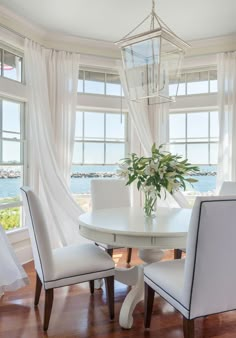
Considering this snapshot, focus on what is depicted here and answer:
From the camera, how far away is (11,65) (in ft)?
11.7

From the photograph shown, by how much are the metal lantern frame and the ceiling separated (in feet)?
3.05

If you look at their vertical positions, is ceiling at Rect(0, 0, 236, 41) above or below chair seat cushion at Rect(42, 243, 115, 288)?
above

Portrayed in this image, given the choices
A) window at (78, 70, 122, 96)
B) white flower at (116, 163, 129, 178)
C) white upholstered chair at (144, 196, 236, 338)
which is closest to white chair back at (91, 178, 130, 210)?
white flower at (116, 163, 129, 178)

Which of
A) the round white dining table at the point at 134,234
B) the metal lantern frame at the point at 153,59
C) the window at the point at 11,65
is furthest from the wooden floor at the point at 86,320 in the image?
the window at the point at 11,65

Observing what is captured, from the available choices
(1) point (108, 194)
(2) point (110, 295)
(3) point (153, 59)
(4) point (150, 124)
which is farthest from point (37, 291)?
(4) point (150, 124)

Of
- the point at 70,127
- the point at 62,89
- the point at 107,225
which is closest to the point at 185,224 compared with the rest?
the point at 107,225

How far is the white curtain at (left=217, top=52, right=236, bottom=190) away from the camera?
396 centimetres

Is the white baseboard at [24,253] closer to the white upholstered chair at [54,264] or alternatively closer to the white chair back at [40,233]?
the white upholstered chair at [54,264]

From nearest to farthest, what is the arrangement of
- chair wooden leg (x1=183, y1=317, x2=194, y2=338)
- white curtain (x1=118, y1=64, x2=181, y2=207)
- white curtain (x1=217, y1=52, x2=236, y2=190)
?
chair wooden leg (x1=183, y1=317, x2=194, y2=338) < white curtain (x1=217, y1=52, x2=236, y2=190) < white curtain (x1=118, y1=64, x2=181, y2=207)

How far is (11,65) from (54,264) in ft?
8.22

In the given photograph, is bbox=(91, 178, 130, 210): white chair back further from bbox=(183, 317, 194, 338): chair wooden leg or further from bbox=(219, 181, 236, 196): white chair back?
bbox=(183, 317, 194, 338): chair wooden leg

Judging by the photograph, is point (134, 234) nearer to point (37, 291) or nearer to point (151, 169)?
point (151, 169)

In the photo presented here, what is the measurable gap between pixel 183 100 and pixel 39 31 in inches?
84.4

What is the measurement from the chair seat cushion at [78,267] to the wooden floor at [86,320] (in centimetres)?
35
